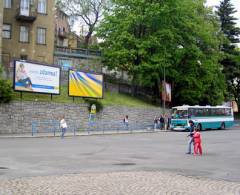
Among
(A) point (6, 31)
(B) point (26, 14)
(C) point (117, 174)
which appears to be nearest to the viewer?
(C) point (117, 174)

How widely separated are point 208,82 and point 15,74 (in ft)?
102

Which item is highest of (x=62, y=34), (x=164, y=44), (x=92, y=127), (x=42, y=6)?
(x=62, y=34)

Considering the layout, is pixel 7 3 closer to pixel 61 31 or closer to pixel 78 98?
pixel 78 98

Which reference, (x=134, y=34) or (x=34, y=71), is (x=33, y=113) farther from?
(x=134, y=34)

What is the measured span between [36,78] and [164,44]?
21972 millimetres

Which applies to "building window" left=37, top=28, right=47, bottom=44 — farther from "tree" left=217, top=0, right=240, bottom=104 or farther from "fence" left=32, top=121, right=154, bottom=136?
"tree" left=217, top=0, right=240, bottom=104

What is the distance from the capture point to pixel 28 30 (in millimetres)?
55156

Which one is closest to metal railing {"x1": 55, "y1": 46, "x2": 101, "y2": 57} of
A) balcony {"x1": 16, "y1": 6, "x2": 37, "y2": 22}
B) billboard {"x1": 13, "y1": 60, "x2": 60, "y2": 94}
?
balcony {"x1": 16, "y1": 6, "x2": 37, "y2": 22}

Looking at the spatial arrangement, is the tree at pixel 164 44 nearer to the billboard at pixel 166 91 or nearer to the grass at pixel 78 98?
the billboard at pixel 166 91

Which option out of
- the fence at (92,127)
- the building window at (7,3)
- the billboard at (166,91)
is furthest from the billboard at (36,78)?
the billboard at (166,91)

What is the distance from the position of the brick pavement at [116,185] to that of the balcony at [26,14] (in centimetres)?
4286

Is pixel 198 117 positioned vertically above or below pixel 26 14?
below

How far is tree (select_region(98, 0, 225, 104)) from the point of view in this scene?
56406mm

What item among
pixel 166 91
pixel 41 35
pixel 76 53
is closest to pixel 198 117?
pixel 166 91
